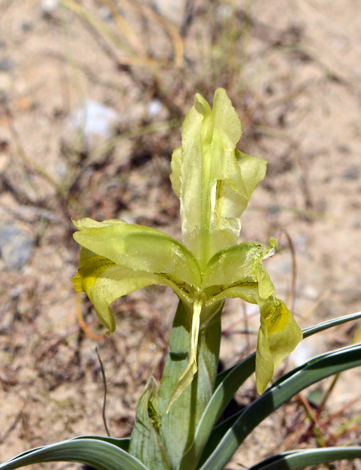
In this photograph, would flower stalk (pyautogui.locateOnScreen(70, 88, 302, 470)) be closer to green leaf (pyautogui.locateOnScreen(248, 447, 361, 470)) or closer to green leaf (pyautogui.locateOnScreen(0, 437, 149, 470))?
green leaf (pyautogui.locateOnScreen(0, 437, 149, 470))

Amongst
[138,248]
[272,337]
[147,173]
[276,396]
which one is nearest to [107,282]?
[138,248]

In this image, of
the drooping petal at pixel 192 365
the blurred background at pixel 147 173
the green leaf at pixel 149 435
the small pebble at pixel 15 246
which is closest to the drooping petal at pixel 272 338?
the drooping petal at pixel 192 365

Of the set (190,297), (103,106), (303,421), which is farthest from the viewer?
(103,106)

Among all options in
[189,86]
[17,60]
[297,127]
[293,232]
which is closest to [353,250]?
[293,232]

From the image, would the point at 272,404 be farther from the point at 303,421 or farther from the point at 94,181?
the point at 94,181

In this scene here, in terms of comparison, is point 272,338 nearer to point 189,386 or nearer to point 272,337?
point 272,337

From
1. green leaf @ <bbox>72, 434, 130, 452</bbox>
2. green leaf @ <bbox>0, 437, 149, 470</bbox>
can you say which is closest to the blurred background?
green leaf @ <bbox>72, 434, 130, 452</bbox>
